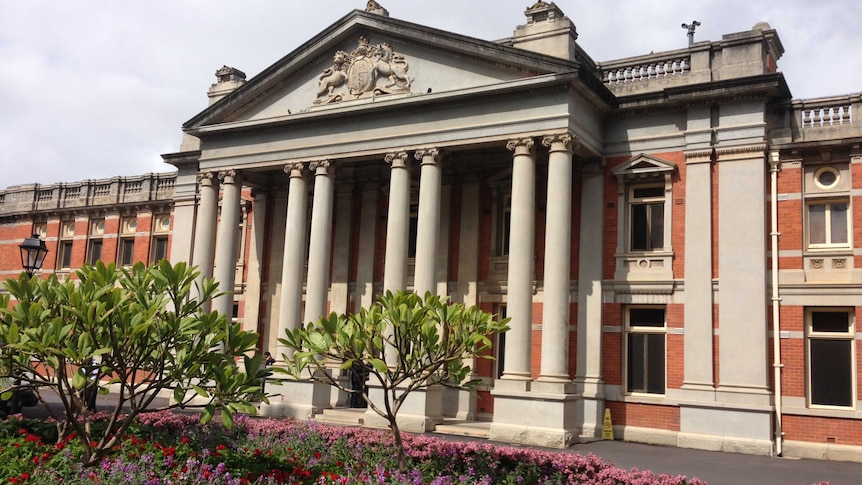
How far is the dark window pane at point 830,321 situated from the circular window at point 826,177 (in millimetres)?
3274

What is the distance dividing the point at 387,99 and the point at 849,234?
12969mm

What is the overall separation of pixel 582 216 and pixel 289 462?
42.1 feet

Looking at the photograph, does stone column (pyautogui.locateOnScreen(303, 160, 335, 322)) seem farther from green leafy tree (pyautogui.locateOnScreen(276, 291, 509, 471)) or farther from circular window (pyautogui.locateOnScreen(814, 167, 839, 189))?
circular window (pyautogui.locateOnScreen(814, 167, 839, 189))

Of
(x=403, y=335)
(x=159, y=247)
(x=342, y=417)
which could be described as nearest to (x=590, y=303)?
(x=342, y=417)

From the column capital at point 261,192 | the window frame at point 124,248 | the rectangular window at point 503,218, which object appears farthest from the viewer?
the window frame at point 124,248

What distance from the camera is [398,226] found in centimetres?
2220

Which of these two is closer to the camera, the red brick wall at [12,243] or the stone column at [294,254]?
the stone column at [294,254]

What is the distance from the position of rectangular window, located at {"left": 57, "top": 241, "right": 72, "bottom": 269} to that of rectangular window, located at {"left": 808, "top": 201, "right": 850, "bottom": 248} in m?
31.4

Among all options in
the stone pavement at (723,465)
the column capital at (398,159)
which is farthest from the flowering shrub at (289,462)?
the column capital at (398,159)

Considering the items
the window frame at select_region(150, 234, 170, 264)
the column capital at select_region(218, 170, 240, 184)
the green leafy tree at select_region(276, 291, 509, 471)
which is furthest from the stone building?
the window frame at select_region(150, 234, 170, 264)

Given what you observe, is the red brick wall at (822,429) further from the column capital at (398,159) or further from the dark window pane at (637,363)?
the column capital at (398,159)

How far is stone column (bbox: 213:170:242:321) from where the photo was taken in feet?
82.5

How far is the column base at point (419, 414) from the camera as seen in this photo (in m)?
20.3

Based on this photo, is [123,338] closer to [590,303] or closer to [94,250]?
[590,303]
